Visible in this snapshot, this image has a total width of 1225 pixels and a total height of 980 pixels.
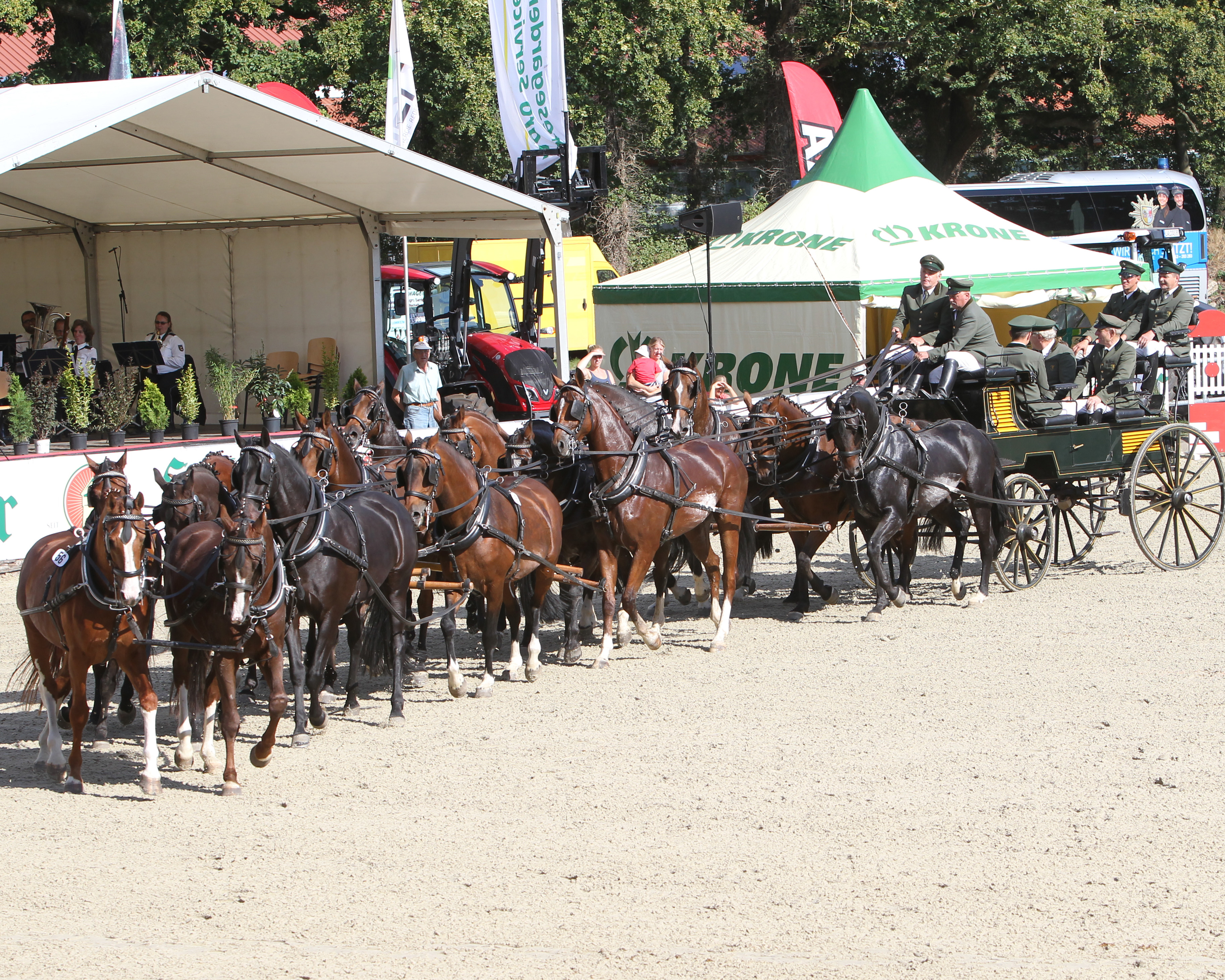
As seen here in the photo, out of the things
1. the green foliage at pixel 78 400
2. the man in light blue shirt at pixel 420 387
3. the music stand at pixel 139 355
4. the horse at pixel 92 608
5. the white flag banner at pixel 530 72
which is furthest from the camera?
the music stand at pixel 139 355

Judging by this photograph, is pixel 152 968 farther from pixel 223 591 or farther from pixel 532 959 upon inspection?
pixel 223 591

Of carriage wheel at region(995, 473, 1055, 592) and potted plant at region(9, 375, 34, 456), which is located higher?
potted plant at region(9, 375, 34, 456)

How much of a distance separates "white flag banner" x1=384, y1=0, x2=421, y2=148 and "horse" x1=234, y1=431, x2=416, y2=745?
429 inches

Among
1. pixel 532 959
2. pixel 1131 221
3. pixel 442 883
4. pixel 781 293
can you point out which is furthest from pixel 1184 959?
pixel 1131 221

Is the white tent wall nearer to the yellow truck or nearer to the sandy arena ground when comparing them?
the yellow truck

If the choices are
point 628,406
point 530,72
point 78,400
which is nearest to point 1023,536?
point 628,406

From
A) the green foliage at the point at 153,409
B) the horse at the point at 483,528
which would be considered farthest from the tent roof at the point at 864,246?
the horse at the point at 483,528

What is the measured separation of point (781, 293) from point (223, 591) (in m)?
11.4

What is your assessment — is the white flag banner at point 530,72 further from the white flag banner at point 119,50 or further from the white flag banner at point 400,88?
the white flag banner at point 119,50

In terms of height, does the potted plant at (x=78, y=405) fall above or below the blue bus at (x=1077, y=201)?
below

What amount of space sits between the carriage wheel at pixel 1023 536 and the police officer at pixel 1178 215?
48.1ft

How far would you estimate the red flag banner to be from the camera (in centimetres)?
1984

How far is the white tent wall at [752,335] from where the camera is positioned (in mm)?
16156

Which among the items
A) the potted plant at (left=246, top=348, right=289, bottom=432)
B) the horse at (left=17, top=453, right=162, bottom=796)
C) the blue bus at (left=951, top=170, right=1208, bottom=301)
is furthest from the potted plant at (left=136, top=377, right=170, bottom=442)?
the blue bus at (left=951, top=170, right=1208, bottom=301)
